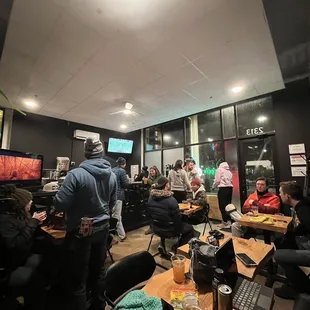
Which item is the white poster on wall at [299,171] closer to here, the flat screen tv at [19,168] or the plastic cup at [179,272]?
the plastic cup at [179,272]

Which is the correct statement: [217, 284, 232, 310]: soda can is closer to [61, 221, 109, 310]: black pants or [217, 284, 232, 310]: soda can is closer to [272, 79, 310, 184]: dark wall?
[61, 221, 109, 310]: black pants

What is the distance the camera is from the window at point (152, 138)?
6637mm

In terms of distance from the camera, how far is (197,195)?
3436 millimetres

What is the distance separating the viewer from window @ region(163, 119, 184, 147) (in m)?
5.91

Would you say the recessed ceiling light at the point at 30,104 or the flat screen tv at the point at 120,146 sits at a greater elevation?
the recessed ceiling light at the point at 30,104

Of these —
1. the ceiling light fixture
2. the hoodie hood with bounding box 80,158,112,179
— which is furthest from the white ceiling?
the hoodie hood with bounding box 80,158,112,179

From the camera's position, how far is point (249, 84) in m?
3.52

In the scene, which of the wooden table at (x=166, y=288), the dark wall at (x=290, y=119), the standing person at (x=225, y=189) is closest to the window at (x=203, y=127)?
the standing person at (x=225, y=189)

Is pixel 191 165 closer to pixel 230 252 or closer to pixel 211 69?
pixel 211 69

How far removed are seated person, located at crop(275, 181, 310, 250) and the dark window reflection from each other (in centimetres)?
240

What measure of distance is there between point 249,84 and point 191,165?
6.75 feet

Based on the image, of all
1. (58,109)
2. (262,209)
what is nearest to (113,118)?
(58,109)

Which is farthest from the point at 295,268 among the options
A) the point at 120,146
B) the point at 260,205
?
the point at 120,146

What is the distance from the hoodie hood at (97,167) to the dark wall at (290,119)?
3731mm
